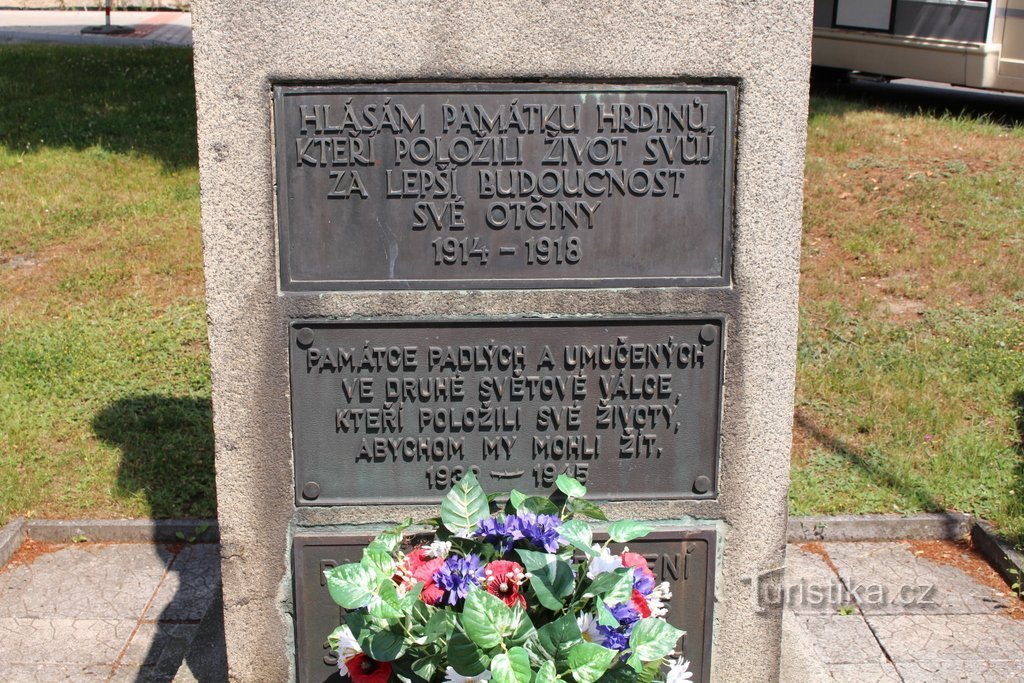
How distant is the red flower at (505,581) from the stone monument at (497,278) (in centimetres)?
48

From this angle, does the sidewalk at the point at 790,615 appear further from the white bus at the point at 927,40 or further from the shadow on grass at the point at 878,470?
the white bus at the point at 927,40

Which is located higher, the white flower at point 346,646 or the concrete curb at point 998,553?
the white flower at point 346,646

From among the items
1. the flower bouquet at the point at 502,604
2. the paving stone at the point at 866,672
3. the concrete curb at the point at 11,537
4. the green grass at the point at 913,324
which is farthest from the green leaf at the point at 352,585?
the green grass at the point at 913,324

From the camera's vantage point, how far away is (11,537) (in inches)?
182

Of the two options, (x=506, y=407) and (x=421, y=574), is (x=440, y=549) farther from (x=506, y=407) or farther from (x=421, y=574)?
(x=506, y=407)

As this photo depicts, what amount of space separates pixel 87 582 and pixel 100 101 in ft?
25.2

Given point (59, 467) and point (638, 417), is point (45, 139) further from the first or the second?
point (638, 417)

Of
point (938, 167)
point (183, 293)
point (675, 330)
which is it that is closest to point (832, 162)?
point (938, 167)

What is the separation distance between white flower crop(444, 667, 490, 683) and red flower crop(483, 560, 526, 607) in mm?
208

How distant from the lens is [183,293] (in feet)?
22.6

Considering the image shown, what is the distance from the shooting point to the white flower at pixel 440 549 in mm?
2865

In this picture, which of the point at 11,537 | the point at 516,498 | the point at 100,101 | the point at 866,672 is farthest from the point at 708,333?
the point at 100,101

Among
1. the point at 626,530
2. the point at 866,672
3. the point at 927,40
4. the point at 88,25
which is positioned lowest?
the point at 866,672

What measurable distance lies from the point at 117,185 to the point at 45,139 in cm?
156
